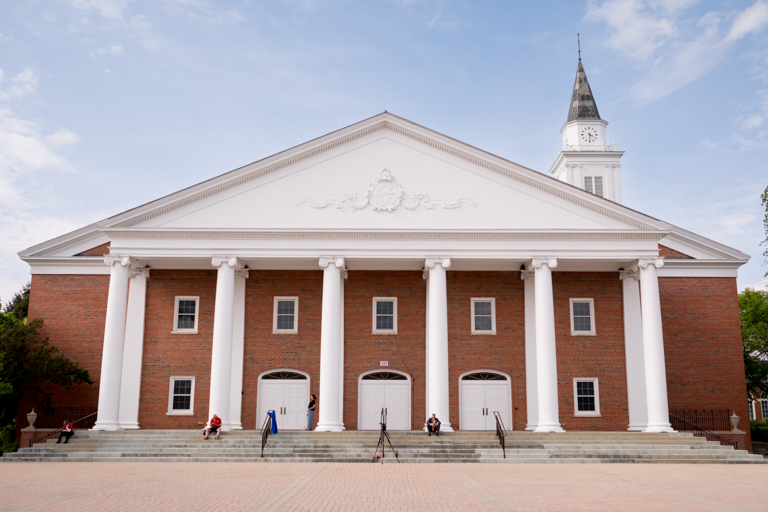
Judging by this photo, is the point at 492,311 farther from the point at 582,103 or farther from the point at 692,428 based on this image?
the point at 582,103

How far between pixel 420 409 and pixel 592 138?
29.0 meters

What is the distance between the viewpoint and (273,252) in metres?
28.1

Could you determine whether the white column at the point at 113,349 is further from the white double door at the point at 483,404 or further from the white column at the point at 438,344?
the white double door at the point at 483,404

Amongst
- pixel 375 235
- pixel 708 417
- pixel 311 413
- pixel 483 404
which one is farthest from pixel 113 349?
pixel 708 417

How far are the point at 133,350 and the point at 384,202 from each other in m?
12.7

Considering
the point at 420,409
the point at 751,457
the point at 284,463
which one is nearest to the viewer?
the point at 284,463

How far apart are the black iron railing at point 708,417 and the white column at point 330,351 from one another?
49.7 ft

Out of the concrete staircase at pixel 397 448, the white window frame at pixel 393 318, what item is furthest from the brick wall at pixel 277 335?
the concrete staircase at pixel 397 448

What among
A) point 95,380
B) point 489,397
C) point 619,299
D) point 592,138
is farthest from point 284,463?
point 592,138

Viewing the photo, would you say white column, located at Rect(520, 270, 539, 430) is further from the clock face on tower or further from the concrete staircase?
the clock face on tower

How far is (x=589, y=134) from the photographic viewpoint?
50.7 metres

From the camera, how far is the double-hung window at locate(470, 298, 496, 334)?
30.9m

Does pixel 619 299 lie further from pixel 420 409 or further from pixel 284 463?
pixel 284 463

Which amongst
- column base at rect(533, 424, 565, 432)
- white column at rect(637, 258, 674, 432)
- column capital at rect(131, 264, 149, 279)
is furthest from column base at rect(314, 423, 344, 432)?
white column at rect(637, 258, 674, 432)
